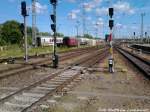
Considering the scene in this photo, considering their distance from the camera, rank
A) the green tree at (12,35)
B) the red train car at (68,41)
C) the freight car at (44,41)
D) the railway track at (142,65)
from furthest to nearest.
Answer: the green tree at (12,35), the red train car at (68,41), the freight car at (44,41), the railway track at (142,65)

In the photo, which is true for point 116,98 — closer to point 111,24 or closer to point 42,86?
point 42,86

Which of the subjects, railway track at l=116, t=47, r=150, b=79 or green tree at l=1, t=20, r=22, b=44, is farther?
green tree at l=1, t=20, r=22, b=44

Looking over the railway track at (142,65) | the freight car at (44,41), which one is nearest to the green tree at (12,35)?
the freight car at (44,41)

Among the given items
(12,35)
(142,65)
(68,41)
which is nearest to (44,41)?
(68,41)

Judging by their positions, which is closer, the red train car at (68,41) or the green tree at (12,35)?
the red train car at (68,41)

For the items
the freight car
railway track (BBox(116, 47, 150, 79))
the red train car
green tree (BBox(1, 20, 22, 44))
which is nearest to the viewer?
railway track (BBox(116, 47, 150, 79))

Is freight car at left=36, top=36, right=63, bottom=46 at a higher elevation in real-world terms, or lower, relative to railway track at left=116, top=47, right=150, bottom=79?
higher

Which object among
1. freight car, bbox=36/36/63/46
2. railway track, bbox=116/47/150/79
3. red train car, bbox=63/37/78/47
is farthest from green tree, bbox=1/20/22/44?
railway track, bbox=116/47/150/79

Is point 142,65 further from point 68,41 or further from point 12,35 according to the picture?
point 12,35

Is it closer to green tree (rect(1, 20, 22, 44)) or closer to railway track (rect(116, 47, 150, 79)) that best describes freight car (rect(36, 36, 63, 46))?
green tree (rect(1, 20, 22, 44))

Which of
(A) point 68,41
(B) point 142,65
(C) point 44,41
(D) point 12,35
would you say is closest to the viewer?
(B) point 142,65

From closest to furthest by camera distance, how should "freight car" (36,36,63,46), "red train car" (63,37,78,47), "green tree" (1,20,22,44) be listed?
"freight car" (36,36,63,46), "red train car" (63,37,78,47), "green tree" (1,20,22,44)

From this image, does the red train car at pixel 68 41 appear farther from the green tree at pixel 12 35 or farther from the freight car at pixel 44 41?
the green tree at pixel 12 35

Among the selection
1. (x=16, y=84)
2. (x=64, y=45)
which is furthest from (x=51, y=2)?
(x=64, y=45)
